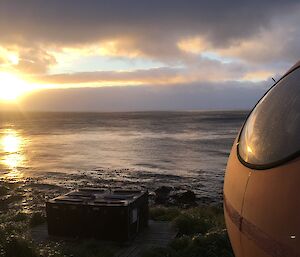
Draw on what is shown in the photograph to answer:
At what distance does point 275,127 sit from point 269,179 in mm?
450

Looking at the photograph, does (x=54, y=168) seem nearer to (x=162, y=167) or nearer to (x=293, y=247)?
(x=162, y=167)

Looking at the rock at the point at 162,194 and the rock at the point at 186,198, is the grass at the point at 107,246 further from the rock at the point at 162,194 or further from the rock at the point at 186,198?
the rock at the point at 162,194

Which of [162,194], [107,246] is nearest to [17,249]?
[107,246]

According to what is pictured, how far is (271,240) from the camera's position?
10.3 ft

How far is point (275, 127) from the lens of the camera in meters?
3.45

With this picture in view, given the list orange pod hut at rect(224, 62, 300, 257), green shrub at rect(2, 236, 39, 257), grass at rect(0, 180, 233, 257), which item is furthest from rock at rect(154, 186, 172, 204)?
orange pod hut at rect(224, 62, 300, 257)

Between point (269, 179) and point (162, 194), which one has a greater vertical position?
point (269, 179)

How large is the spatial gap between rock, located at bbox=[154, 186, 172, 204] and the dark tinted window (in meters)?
21.4

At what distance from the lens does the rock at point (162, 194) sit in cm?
2527

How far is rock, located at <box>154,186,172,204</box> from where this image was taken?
2527cm

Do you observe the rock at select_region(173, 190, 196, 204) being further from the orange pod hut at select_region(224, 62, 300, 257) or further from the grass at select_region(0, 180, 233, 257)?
the orange pod hut at select_region(224, 62, 300, 257)

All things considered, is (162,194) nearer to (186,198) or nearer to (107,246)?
(186,198)

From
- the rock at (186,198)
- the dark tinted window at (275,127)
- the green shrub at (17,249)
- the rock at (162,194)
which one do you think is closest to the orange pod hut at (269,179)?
the dark tinted window at (275,127)

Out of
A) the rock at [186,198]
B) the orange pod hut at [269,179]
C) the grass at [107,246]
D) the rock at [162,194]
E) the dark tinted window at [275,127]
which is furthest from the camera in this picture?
the rock at [162,194]
